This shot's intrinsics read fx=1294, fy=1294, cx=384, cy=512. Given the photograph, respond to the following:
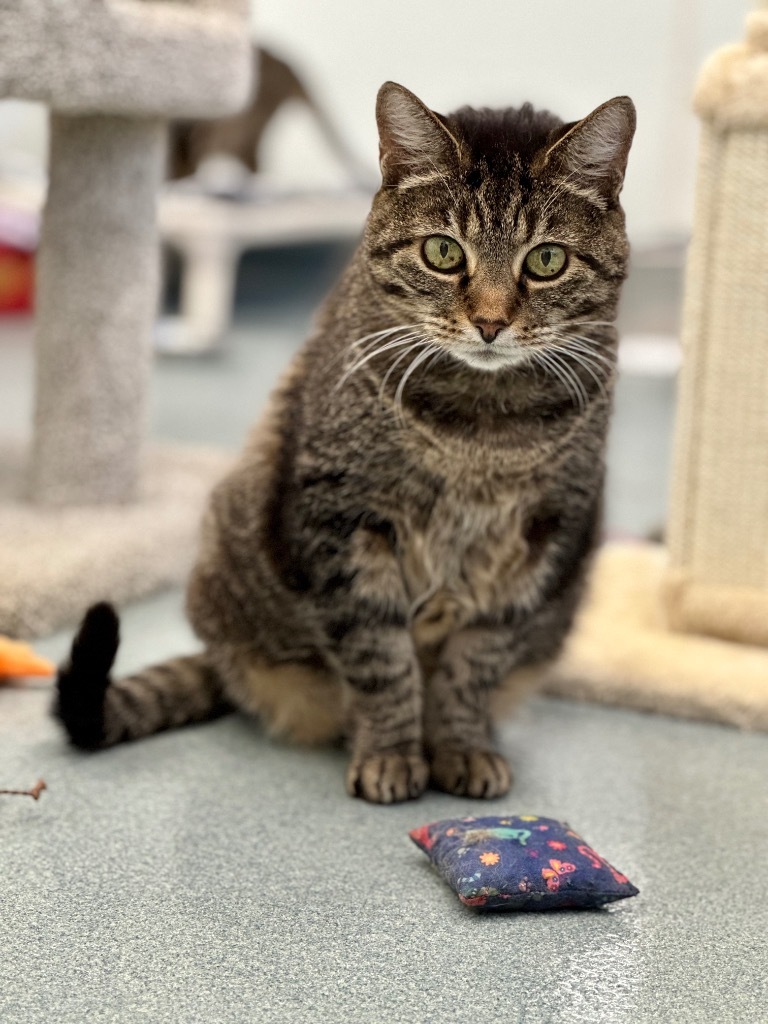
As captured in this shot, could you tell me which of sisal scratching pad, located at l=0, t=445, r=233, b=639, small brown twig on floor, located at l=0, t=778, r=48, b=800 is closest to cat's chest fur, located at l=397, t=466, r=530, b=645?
small brown twig on floor, located at l=0, t=778, r=48, b=800

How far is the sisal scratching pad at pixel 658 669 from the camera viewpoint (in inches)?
70.4

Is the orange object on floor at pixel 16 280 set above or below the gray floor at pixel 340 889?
above

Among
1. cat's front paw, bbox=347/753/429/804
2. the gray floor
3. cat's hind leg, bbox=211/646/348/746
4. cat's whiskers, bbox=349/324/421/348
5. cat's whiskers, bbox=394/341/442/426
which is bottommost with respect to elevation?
the gray floor

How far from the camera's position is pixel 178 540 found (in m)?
2.15

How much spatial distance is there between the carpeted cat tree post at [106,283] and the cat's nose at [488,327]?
0.81 metres

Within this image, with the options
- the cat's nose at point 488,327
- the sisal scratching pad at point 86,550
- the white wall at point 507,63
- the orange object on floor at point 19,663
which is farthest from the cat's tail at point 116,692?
the white wall at point 507,63

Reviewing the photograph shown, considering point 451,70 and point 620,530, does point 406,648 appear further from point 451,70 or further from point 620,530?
point 451,70

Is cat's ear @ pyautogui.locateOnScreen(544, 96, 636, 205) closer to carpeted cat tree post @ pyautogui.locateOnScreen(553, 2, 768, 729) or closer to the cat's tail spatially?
carpeted cat tree post @ pyautogui.locateOnScreen(553, 2, 768, 729)

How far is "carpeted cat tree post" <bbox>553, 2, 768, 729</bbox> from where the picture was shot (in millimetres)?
1791

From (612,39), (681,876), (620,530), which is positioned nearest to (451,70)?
(612,39)

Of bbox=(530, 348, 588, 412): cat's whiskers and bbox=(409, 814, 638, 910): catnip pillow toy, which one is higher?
bbox=(530, 348, 588, 412): cat's whiskers

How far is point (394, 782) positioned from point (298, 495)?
13.8 inches

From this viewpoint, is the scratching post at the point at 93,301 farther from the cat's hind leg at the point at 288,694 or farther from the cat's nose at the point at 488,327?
the cat's nose at the point at 488,327

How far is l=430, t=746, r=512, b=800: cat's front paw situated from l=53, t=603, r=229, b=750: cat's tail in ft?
1.08
